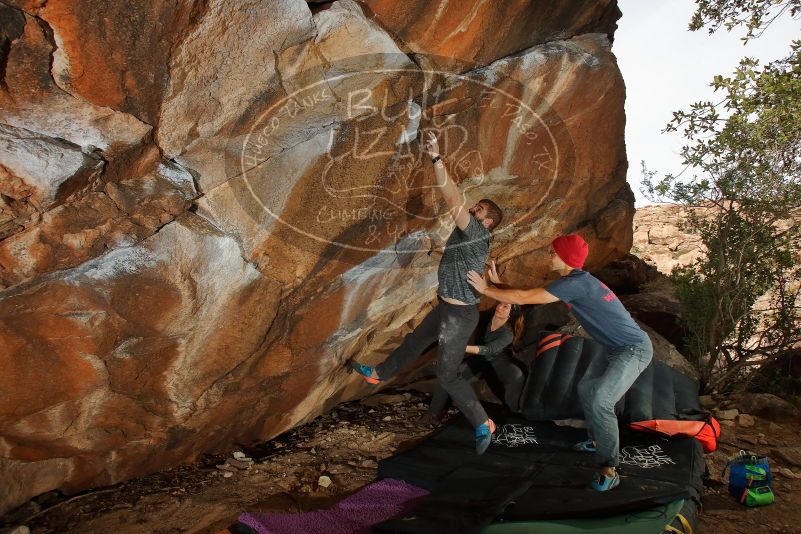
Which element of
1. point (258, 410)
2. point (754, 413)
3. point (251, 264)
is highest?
point (251, 264)

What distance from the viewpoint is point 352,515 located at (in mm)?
3291

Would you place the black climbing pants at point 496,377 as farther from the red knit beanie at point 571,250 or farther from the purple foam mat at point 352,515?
the red knit beanie at point 571,250

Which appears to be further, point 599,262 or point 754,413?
point 599,262

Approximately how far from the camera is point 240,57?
3.02 metres

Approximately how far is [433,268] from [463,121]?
148 cm

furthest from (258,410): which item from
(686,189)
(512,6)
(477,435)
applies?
(686,189)

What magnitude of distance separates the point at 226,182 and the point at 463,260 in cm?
182

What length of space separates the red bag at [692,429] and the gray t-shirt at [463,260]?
6.18 feet

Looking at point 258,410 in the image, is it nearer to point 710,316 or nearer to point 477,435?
point 477,435

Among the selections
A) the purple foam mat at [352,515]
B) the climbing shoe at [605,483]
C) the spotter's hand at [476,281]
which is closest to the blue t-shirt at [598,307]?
the spotter's hand at [476,281]

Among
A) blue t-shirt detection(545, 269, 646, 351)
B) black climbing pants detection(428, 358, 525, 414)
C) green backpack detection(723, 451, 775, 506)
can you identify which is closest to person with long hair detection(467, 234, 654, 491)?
blue t-shirt detection(545, 269, 646, 351)

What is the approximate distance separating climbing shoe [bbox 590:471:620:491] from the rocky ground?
0.66 meters

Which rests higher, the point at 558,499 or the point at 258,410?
the point at 558,499

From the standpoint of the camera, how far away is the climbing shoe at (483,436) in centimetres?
398
